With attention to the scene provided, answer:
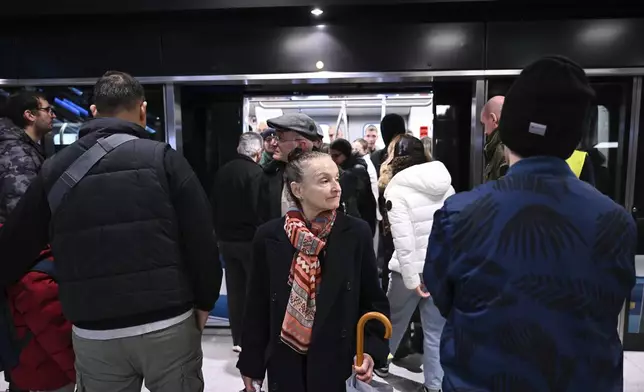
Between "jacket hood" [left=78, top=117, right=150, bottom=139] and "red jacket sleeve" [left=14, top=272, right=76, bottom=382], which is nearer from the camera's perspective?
"jacket hood" [left=78, top=117, right=150, bottom=139]

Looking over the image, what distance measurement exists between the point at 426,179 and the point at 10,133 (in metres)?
2.42

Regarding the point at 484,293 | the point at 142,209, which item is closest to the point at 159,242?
the point at 142,209

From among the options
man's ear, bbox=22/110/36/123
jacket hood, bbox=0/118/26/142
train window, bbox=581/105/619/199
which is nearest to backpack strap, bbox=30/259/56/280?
jacket hood, bbox=0/118/26/142

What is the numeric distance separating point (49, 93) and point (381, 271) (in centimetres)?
306

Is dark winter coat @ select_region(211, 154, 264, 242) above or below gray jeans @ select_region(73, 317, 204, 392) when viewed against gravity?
above

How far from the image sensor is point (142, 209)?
1475mm

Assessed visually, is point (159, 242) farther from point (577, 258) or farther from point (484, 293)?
point (577, 258)

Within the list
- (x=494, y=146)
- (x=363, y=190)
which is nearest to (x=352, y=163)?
(x=363, y=190)

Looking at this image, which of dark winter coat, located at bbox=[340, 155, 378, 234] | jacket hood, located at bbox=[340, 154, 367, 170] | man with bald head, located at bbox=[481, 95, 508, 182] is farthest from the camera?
jacket hood, located at bbox=[340, 154, 367, 170]

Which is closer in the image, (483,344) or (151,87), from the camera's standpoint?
(483,344)

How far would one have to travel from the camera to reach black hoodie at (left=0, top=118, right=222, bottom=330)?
4.80 feet

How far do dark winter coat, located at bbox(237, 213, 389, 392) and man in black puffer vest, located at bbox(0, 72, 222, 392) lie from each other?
183mm

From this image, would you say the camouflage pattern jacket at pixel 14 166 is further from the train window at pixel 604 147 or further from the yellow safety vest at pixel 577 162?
the train window at pixel 604 147

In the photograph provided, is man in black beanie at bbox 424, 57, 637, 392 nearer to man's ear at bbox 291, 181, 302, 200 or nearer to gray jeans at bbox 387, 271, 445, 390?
man's ear at bbox 291, 181, 302, 200
